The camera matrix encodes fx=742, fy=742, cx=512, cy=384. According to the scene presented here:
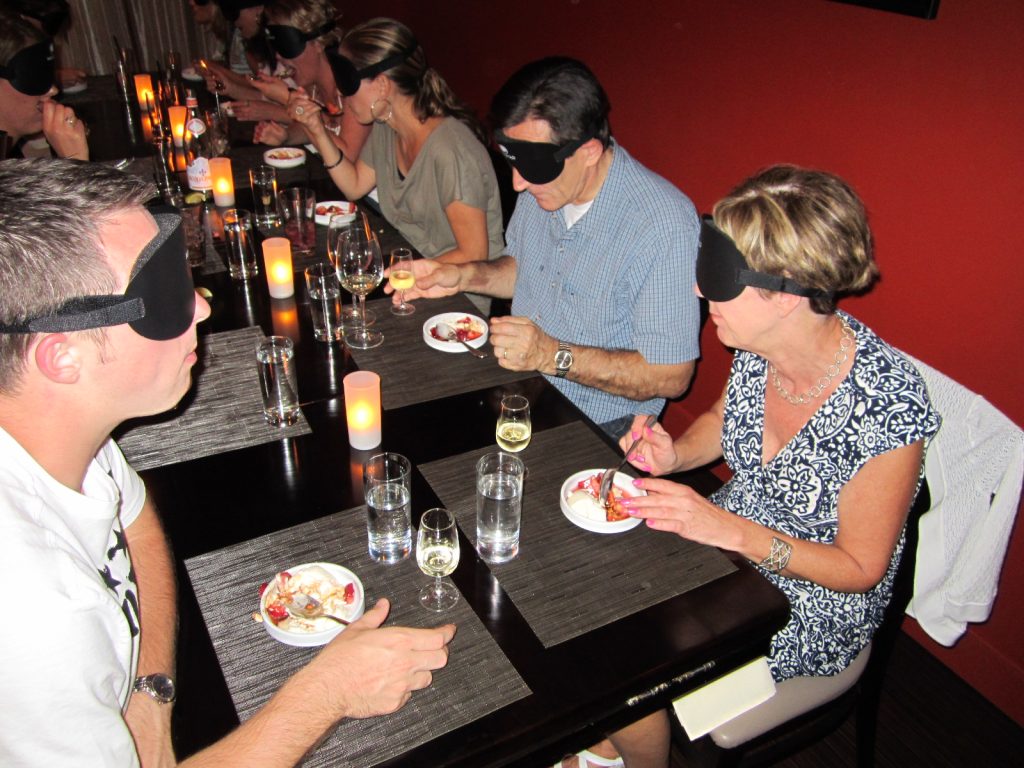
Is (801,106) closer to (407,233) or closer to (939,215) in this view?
(939,215)

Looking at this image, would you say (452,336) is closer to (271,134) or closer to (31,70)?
(271,134)

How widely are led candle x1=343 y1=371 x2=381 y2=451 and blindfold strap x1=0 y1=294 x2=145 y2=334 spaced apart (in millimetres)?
535

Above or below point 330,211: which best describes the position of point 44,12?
above

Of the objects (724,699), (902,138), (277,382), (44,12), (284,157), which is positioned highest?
(44,12)

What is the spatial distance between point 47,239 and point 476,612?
927 mm

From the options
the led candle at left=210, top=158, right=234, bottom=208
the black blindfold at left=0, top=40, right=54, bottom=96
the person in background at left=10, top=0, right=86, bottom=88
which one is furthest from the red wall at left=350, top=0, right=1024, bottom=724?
the person in background at left=10, top=0, right=86, bottom=88

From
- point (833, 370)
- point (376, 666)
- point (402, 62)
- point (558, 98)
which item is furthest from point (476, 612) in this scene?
point (402, 62)

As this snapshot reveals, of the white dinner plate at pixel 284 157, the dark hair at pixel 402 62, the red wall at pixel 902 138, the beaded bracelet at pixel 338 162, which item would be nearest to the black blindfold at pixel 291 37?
the white dinner plate at pixel 284 157

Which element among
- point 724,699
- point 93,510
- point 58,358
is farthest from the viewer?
point 724,699

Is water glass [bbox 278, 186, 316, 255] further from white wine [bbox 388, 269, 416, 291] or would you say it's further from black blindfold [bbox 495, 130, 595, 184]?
black blindfold [bbox 495, 130, 595, 184]

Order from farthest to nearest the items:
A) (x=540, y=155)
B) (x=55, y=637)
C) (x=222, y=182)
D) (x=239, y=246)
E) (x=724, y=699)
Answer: (x=222, y=182), (x=239, y=246), (x=540, y=155), (x=724, y=699), (x=55, y=637)

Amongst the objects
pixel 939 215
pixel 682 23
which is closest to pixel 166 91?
pixel 682 23

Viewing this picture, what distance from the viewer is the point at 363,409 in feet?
5.59

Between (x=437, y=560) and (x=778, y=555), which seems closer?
(x=437, y=560)
